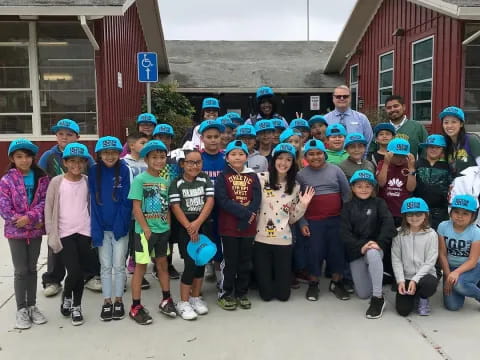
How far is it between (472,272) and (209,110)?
10.8 ft

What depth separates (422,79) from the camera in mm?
11367

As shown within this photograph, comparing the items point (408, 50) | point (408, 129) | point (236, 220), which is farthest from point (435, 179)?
point (408, 50)

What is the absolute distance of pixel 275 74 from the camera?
1811 cm

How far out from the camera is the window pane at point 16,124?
9125 millimetres

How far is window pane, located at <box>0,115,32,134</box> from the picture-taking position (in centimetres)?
912

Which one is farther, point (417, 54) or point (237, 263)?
point (417, 54)

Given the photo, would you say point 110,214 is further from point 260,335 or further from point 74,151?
point 260,335

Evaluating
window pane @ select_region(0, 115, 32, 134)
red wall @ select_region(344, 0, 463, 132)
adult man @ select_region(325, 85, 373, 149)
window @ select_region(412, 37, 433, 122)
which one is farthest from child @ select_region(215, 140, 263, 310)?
window @ select_region(412, 37, 433, 122)

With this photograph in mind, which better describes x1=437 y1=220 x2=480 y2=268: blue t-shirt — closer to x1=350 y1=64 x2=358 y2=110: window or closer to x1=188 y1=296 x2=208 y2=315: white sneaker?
x1=188 y1=296 x2=208 y2=315: white sneaker

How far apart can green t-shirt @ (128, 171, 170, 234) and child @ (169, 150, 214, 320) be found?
0.09m

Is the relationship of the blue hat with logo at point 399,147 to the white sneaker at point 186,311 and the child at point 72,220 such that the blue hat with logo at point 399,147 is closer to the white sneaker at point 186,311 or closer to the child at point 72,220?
the white sneaker at point 186,311

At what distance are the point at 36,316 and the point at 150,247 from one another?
1.12m

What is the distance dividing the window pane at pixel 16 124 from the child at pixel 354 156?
666 cm

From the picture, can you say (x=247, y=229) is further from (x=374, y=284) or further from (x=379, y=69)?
(x=379, y=69)
